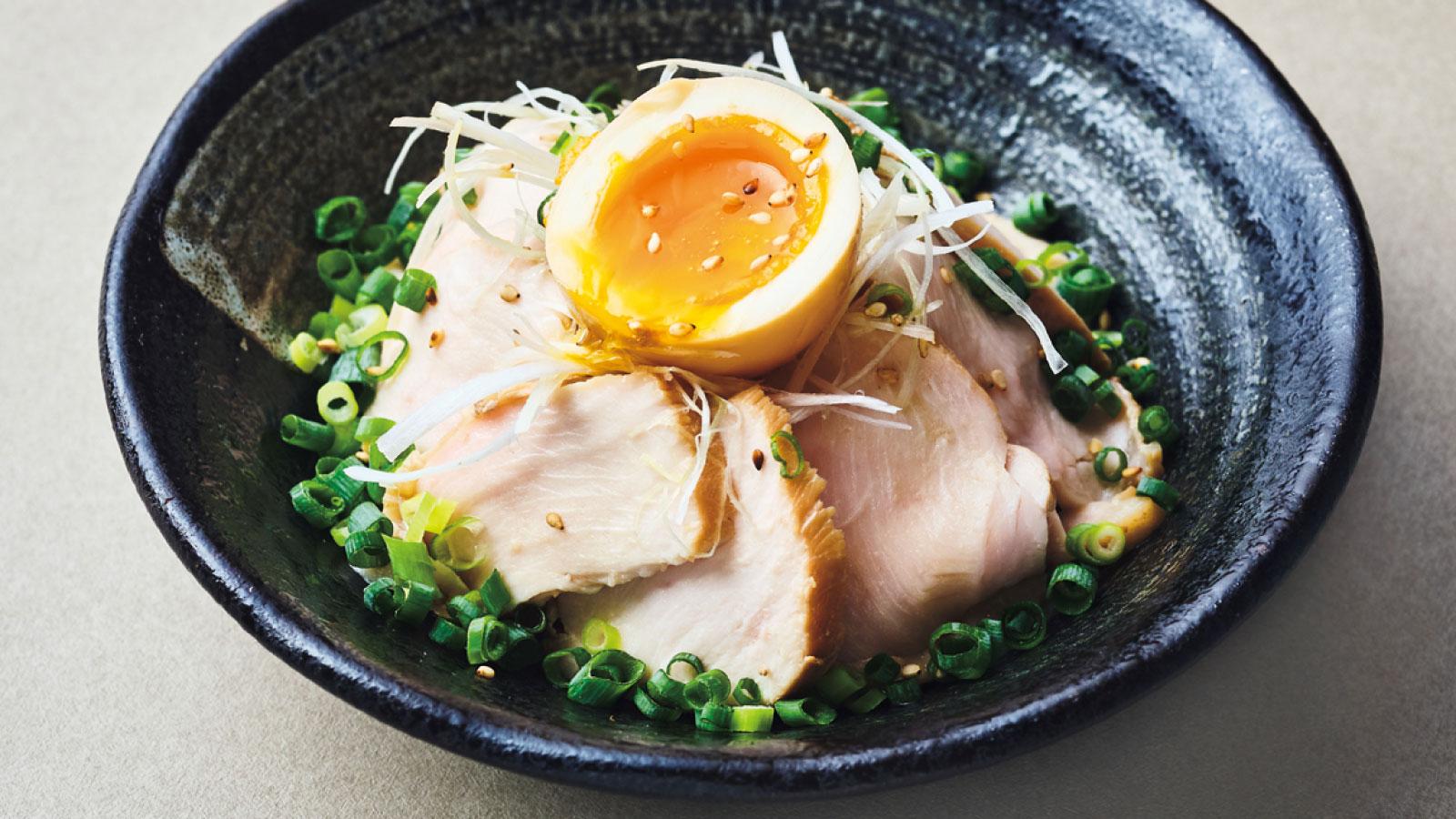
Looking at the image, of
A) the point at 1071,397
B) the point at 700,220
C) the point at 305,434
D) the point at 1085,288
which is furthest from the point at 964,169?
the point at 305,434

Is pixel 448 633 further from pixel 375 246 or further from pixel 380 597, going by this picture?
pixel 375 246

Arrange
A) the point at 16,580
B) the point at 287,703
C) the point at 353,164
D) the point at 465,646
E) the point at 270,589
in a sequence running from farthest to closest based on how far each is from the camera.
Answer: the point at 353,164 → the point at 16,580 → the point at 287,703 → the point at 465,646 → the point at 270,589

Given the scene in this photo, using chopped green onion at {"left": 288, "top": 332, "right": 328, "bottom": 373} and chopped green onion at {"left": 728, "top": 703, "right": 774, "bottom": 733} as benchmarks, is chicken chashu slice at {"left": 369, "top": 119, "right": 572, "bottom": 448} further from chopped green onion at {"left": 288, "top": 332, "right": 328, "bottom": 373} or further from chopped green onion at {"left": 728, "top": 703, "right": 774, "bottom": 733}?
chopped green onion at {"left": 728, "top": 703, "right": 774, "bottom": 733}

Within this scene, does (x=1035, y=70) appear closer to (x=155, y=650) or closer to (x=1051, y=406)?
(x=1051, y=406)

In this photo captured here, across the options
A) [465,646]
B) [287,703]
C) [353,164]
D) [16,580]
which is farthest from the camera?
[353,164]

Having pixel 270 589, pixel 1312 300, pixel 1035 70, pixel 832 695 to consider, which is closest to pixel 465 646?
pixel 270 589

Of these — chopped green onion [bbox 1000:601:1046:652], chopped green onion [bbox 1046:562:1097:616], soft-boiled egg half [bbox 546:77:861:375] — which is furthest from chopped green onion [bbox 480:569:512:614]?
chopped green onion [bbox 1046:562:1097:616]

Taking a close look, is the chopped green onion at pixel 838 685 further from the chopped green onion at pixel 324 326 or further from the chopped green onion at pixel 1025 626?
the chopped green onion at pixel 324 326

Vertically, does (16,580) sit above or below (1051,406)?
below
